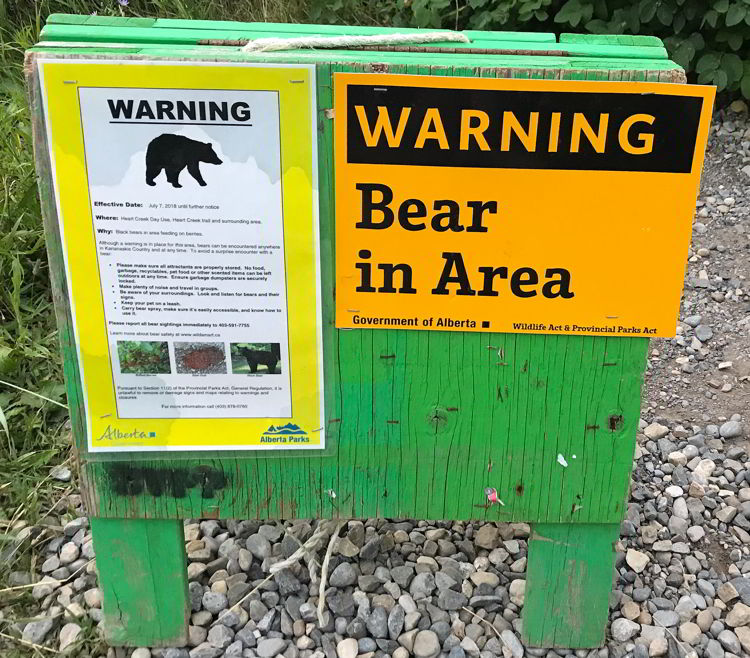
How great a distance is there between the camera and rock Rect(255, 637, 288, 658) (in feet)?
7.41

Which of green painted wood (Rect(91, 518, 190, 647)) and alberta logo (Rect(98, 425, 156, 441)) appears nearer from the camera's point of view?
alberta logo (Rect(98, 425, 156, 441))

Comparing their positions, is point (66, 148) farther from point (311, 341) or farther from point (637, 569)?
point (637, 569)

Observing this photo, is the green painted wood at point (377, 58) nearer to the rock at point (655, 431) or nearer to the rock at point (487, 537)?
the rock at point (487, 537)

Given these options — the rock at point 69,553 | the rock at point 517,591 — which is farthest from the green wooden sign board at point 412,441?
the rock at point 69,553

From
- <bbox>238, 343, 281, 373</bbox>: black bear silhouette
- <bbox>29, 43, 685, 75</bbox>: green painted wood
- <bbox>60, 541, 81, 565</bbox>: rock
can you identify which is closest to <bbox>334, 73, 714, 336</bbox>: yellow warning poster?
<bbox>29, 43, 685, 75</bbox>: green painted wood

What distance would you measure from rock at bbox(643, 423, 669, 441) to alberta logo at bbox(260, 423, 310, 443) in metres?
1.69

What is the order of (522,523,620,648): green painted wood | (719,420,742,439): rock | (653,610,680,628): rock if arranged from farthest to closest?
(719,420,742,439): rock
(653,610,680,628): rock
(522,523,620,648): green painted wood

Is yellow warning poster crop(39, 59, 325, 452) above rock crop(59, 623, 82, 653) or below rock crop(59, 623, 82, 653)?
above

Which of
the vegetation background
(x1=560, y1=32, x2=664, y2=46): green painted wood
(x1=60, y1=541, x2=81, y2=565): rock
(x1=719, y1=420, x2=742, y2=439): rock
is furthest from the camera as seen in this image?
(x1=719, y1=420, x2=742, y2=439): rock

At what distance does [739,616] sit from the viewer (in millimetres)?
2340

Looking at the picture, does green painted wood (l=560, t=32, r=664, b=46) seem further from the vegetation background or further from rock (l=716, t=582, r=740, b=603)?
the vegetation background

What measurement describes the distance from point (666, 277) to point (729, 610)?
1216 mm

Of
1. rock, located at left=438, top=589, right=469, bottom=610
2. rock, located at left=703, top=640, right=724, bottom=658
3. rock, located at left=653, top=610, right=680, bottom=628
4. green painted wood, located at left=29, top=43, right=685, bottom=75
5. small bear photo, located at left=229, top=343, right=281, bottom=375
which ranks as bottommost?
rock, located at left=703, top=640, right=724, bottom=658

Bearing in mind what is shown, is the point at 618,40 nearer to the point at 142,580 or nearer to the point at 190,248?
the point at 190,248
